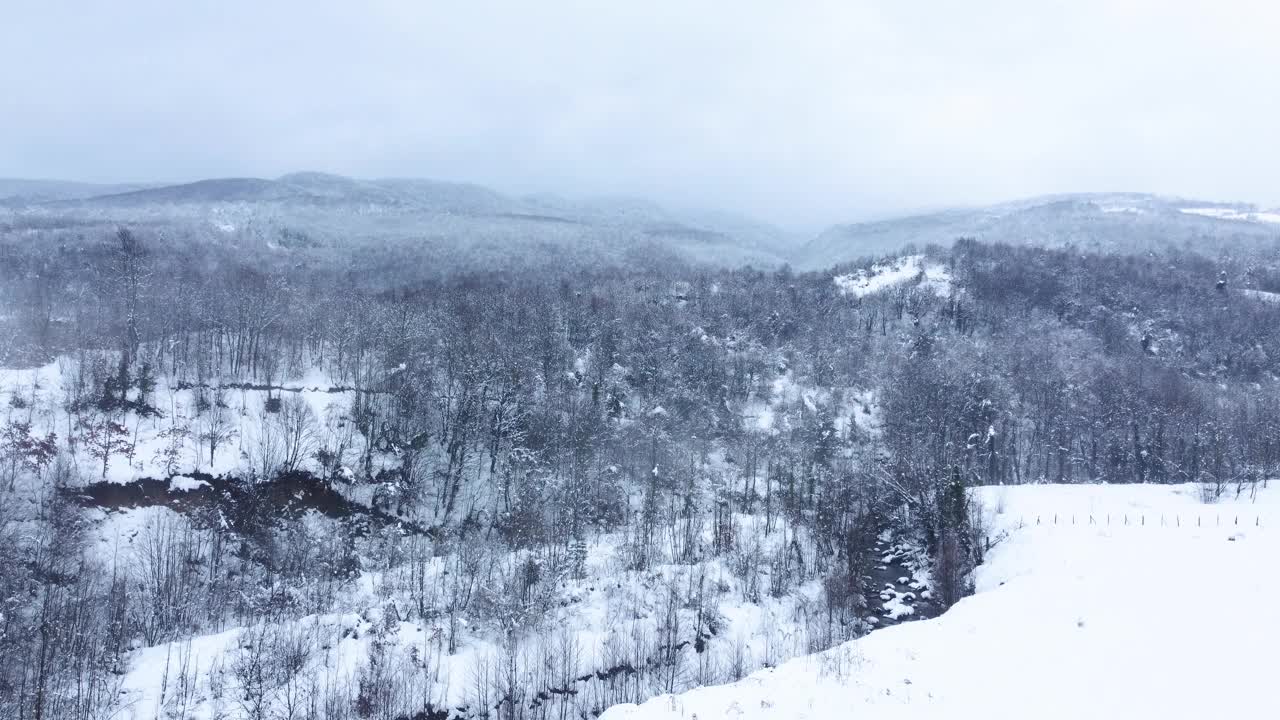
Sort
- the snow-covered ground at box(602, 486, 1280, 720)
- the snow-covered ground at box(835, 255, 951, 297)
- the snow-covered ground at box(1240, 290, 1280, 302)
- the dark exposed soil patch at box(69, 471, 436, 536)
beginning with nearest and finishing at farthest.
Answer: the snow-covered ground at box(602, 486, 1280, 720), the dark exposed soil patch at box(69, 471, 436, 536), the snow-covered ground at box(1240, 290, 1280, 302), the snow-covered ground at box(835, 255, 951, 297)

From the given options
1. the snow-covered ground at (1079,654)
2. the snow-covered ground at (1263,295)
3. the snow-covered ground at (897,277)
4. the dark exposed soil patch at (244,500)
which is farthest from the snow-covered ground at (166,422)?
the snow-covered ground at (1263,295)

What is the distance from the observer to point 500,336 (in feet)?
268

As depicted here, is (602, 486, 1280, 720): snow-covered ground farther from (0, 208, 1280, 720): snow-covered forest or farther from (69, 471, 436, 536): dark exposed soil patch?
(69, 471, 436, 536): dark exposed soil patch

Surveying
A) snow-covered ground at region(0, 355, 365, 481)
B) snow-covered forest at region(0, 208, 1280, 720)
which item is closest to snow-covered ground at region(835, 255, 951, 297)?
snow-covered forest at region(0, 208, 1280, 720)

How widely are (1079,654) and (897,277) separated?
127025 millimetres

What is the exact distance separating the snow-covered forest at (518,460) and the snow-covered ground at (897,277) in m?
5.56

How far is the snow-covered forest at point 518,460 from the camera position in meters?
28.8

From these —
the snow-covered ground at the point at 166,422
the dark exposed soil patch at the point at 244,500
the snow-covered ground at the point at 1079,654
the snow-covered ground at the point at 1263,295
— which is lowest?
the dark exposed soil patch at the point at 244,500

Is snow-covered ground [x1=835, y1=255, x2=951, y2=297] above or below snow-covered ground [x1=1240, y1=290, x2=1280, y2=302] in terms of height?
above

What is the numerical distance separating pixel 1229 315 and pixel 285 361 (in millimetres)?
144728

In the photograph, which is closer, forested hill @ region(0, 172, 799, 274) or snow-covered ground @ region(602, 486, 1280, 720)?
snow-covered ground @ region(602, 486, 1280, 720)

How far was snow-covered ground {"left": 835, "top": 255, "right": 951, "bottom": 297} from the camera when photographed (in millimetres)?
124875

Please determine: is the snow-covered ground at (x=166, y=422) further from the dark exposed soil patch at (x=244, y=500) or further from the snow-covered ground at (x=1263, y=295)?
the snow-covered ground at (x=1263, y=295)

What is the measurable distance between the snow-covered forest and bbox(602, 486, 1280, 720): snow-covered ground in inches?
464
